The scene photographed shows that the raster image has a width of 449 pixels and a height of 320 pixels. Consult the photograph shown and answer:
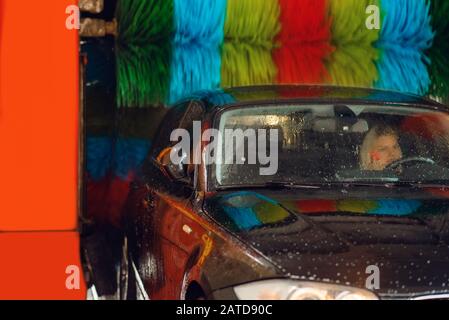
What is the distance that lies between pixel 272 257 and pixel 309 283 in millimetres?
183

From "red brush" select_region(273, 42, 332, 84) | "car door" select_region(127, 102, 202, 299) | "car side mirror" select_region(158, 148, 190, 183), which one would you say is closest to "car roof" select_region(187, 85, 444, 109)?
"car door" select_region(127, 102, 202, 299)

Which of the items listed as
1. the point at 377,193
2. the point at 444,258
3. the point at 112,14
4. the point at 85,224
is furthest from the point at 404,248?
the point at 112,14

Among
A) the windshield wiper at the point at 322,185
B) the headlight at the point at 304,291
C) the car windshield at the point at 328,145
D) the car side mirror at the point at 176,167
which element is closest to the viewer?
the headlight at the point at 304,291

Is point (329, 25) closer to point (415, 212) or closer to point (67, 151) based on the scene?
point (67, 151)

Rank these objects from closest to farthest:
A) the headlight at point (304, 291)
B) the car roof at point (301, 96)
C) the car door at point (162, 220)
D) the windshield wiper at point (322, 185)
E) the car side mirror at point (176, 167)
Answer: the headlight at point (304, 291) → the car door at point (162, 220) → the windshield wiper at point (322, 185) → the car side mirror at point (176, 167) → the car roof at point (301, 96)

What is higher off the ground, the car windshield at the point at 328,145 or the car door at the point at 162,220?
the car windshield at the point at 328,145

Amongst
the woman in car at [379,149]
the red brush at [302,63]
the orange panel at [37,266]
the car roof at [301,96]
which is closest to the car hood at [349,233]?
the woman in car at [379,149]

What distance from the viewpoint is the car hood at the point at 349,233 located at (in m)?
3.88

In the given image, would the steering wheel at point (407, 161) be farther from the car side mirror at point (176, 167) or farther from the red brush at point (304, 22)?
the red brush at point (304, 22)

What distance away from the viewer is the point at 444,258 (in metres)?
3.97

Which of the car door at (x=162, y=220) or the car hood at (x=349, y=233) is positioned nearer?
the car hood at (x=349, y=233)

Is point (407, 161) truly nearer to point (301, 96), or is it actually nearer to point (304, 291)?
point (301, 96)

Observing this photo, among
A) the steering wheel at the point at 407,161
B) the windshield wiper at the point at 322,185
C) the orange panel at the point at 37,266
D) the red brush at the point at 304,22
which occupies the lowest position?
the orange panel at the point at 37,266
